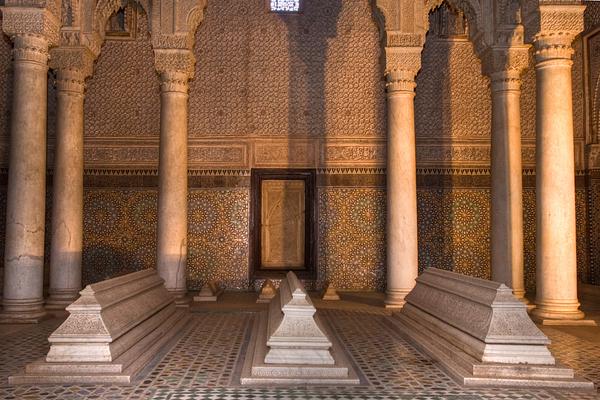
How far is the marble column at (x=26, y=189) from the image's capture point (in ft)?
23.3

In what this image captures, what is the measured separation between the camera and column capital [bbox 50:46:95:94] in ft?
28.2

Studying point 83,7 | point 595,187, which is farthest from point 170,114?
point 595,187

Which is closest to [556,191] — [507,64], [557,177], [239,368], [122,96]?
[557,177]

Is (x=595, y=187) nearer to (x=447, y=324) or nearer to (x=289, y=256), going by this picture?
(x=289, y=256)

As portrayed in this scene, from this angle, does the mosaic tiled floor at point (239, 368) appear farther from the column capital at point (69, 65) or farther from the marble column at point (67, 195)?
the column capital at point (69, 65)

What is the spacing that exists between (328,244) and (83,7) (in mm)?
5408

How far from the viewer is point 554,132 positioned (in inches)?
276

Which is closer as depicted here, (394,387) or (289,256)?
(394,387)

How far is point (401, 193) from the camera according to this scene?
8.27 metres

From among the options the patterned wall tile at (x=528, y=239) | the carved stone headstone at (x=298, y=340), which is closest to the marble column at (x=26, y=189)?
the carved stone headstone at (x=298, y=340)

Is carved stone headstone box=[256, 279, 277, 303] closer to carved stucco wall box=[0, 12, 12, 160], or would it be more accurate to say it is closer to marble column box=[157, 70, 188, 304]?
marble column box=[157, 70, 188, 304]

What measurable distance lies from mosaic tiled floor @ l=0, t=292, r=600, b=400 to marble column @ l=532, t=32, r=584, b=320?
0.53 m

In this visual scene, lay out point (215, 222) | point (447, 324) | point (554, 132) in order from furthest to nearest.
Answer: point (215, 222) < point (554, 132) < point (447, 324)

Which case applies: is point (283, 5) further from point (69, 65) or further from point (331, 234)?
point (331, 234)
